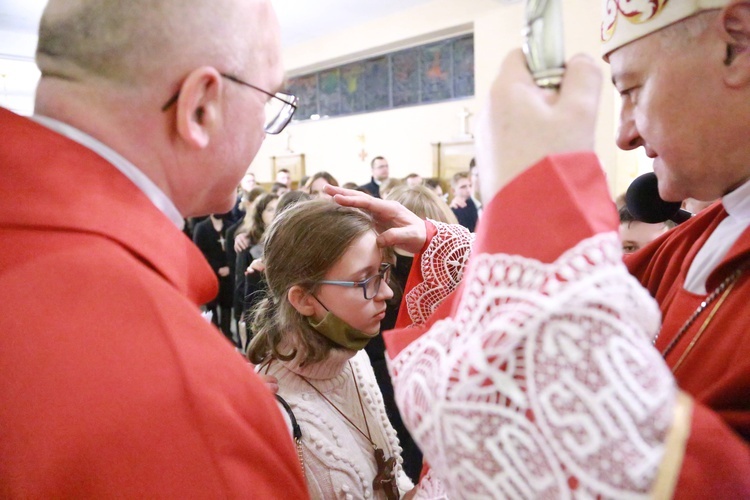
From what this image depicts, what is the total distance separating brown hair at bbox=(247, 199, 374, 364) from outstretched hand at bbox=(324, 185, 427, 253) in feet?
0.41

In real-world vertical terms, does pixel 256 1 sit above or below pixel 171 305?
above

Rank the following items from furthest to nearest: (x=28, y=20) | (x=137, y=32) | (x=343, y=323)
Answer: (x=28, y=20)
(x=343, y=323)
(x=137, y=32)

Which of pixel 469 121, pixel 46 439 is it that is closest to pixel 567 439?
pixel 46 439

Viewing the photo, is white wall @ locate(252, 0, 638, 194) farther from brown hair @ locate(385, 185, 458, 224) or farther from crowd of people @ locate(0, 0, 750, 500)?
crowd of people @ locate(0, 0, 750, 500)

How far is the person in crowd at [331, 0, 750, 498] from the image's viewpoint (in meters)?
0.62

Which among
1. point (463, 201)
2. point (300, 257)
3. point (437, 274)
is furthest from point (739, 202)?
point (463, 201)

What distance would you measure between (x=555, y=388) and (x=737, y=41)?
0.68 m

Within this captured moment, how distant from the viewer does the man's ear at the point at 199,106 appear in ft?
2.96

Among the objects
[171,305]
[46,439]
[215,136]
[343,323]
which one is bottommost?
[343,323]

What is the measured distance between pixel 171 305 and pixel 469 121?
956 cm

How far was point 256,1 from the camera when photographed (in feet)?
3.32

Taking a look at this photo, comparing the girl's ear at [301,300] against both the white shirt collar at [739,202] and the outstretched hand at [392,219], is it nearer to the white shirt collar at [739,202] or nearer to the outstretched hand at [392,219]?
the outstretched hand at [392,219]

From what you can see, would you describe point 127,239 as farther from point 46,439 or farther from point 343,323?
point 343,323

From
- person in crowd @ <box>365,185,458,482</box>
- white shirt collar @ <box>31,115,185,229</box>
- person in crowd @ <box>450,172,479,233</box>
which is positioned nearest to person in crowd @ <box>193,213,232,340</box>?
person in crowd @ <box>450,172,479,233</box>
